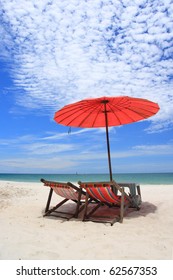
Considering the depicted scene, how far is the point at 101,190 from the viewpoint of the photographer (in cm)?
522

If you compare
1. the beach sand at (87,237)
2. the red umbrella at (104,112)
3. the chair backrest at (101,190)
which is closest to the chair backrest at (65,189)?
the chair backrest at (101,190)

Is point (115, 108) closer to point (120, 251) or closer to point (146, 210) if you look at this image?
point (146, 210)

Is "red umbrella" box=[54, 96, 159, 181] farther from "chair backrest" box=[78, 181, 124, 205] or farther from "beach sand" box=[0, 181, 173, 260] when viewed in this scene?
"beach sand" box=[0, 181, 173, 260]

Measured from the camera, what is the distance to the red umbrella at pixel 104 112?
5.71 meters

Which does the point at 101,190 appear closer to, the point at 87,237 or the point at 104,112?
the point at 87,237

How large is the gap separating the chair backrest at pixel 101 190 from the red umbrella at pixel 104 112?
850 millimetres

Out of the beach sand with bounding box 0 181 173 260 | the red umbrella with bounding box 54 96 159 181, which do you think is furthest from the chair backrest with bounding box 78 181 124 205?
the red umbrella with bounding box 54 96 159 181

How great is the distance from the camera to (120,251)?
355 centimetres

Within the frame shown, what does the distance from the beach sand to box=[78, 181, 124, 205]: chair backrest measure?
21.2 inches

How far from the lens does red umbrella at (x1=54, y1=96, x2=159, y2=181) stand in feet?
18.7
